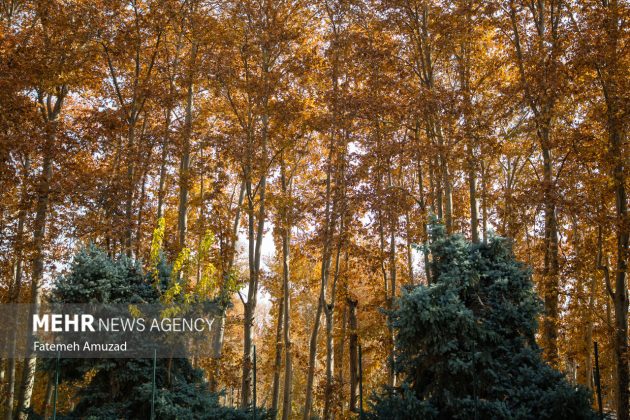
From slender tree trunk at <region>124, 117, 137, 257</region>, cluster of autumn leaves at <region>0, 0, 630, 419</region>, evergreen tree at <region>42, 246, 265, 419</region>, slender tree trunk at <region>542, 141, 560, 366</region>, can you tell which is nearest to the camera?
evergreen tree at <region>42, 246, 265, 419</region>

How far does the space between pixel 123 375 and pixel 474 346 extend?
5.83 metres

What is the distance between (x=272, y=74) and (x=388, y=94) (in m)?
3.10

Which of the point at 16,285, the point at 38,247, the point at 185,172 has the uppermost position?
the point at 185,172

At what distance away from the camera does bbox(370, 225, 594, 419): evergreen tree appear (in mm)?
7918

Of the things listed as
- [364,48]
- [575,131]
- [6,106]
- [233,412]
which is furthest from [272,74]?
[233,412]

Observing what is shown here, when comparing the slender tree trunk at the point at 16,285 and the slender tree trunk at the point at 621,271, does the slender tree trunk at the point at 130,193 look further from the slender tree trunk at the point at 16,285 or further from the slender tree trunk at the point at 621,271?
the slender tree trunk at the point at 621,271

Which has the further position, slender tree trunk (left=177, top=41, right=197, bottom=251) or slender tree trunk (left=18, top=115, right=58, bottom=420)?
slender tree trunk (left=177, top=41, right=197, bottom=251)

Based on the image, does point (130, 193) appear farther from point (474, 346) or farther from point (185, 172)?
point (474, 346)

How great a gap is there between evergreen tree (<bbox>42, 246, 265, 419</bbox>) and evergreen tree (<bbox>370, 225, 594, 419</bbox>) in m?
3.07

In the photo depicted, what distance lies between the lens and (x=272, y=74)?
49.9 ft

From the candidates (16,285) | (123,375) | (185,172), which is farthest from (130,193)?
(123,375)

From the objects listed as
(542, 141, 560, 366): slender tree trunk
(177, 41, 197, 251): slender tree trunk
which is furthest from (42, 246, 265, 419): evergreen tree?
(542, 141, 560, 366): slender tree trunk

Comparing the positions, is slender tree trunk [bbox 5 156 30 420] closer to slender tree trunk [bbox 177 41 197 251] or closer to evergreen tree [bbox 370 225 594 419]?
slender tree trunk [bbox 177 41 197 251]

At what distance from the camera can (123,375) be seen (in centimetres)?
980
